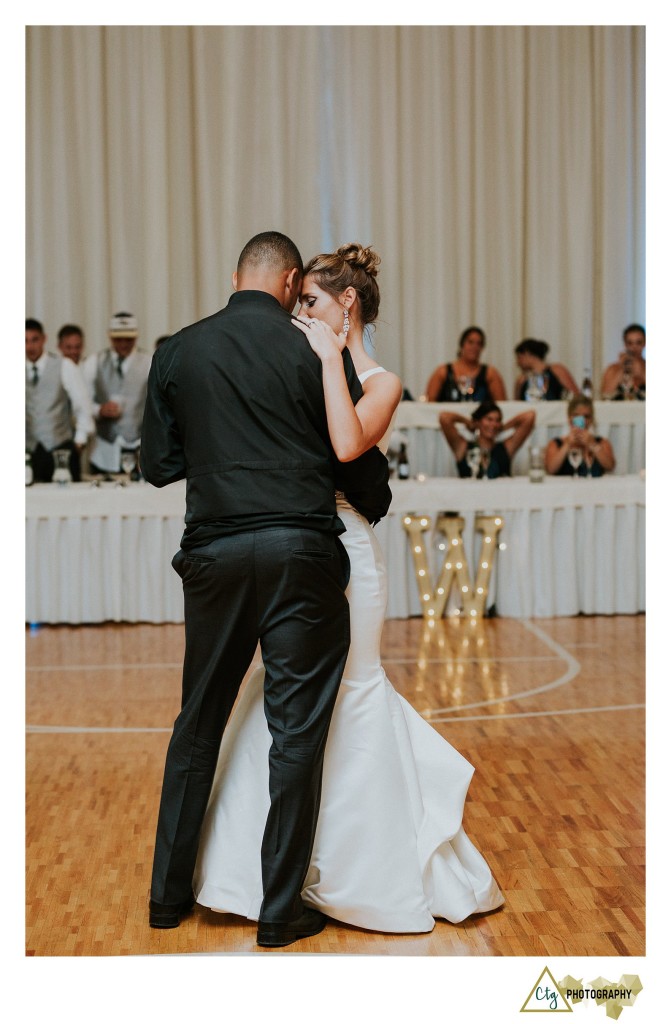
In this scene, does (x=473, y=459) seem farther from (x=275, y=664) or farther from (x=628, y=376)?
(x=275, y=664)

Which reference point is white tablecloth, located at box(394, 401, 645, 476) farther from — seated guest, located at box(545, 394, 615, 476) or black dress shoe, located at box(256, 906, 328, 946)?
black dress shoe, located at box(256, 906, 328, 946)

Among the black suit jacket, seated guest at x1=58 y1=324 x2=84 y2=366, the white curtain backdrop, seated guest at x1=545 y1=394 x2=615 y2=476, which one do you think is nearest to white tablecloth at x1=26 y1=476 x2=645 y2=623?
seated guest at x1=545 y1=394 x2=615 y2=476

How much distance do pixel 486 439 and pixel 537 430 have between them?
492 mm

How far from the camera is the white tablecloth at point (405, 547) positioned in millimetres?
6926

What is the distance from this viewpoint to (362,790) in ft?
8.88

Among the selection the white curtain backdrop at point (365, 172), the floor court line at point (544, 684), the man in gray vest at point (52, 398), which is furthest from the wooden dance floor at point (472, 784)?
the white curtain backdrop at point (365, 172)

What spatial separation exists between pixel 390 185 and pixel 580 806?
7873mm

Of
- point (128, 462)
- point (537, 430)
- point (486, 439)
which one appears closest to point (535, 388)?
point (537, 430)

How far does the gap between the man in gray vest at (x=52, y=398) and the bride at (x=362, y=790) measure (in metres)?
5.57

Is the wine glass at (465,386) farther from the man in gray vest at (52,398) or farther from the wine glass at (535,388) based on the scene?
the man in gray vest at (52,398)

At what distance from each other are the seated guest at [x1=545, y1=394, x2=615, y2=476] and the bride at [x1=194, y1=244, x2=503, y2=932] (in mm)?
4773
